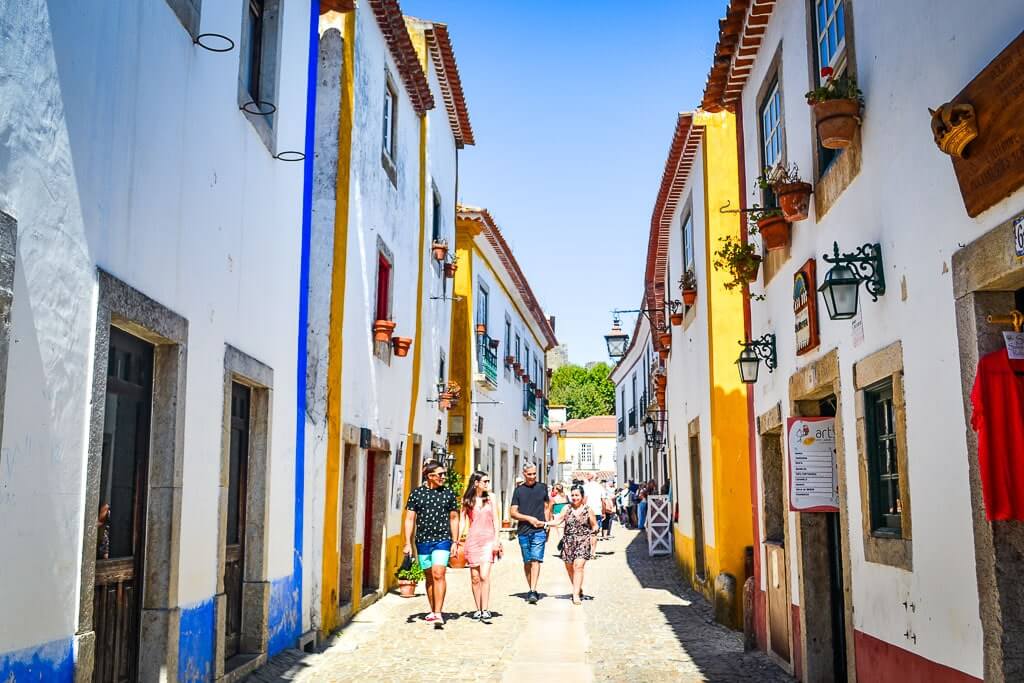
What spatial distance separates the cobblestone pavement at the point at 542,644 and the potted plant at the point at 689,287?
3.81 meters

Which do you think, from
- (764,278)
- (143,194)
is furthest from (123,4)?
(764,278)

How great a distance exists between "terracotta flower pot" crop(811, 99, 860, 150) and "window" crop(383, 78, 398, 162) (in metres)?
7.30

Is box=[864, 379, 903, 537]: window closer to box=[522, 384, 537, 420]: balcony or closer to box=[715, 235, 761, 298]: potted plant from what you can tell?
box=[715, 235, 761, 298]: potted plant

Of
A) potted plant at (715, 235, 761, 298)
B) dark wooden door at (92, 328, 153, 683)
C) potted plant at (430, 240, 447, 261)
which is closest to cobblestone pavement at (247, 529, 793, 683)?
dark wooden door at (92, 328, 153, 683)

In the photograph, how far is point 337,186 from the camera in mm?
9945

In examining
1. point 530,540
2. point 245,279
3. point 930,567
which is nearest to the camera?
point 930,567

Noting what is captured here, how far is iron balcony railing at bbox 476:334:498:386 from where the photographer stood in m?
20.2

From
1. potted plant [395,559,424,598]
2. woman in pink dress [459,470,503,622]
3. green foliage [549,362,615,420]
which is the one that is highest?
green foliage [549,362,615,420]

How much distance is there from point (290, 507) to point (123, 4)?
481 centimetres

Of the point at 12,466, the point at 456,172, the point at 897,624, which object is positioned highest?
the point at 456,172

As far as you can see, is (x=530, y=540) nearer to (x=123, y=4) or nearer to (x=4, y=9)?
(x=123, y=4)

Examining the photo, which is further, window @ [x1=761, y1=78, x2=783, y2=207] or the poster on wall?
window @ [x1=761, y1=78, x2=783, y2=207]

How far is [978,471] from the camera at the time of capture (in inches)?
170

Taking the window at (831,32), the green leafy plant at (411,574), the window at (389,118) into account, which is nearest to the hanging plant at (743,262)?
the window at (831,32)
